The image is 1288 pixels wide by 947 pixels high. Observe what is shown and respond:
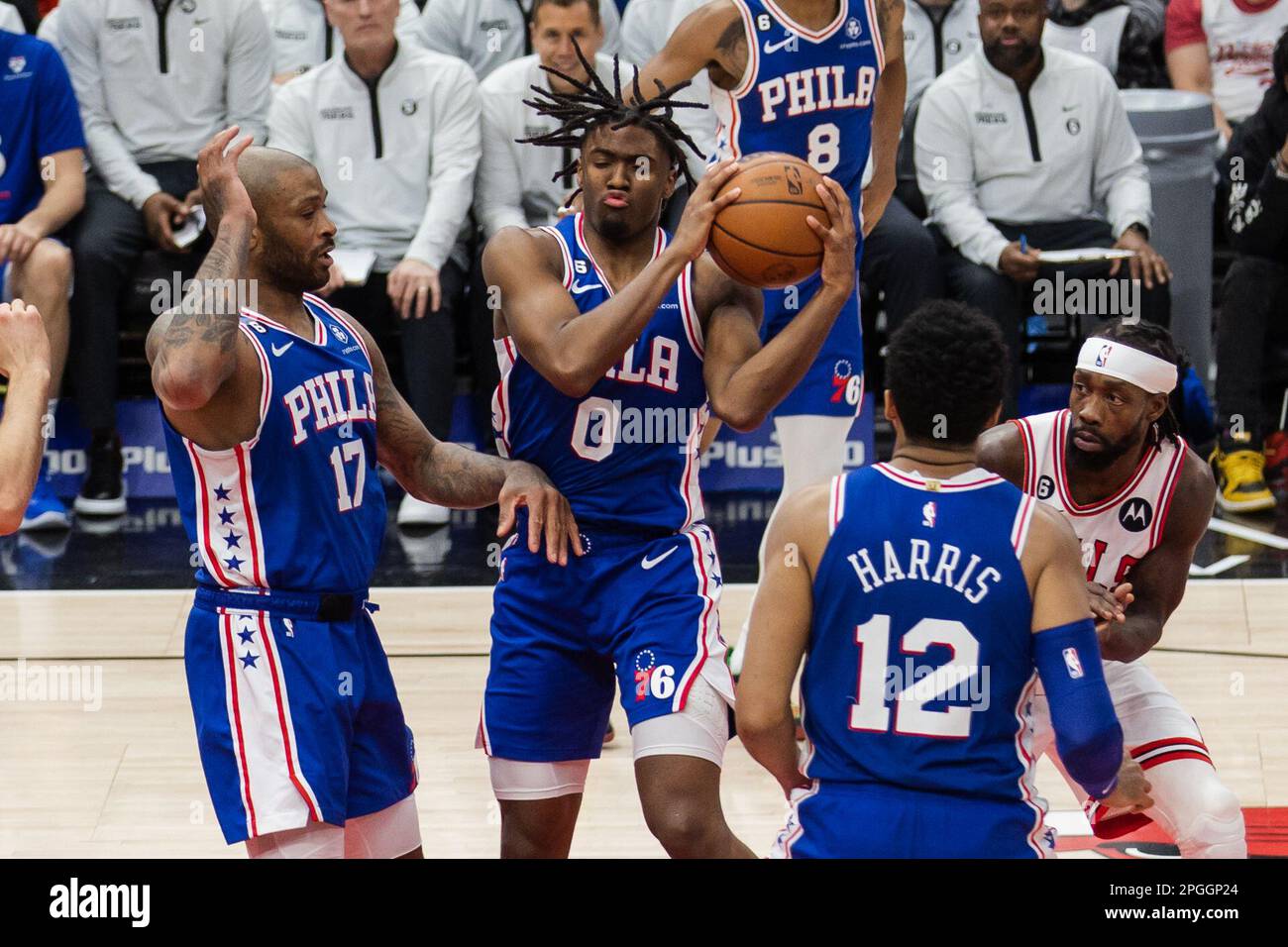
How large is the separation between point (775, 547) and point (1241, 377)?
5.53 m

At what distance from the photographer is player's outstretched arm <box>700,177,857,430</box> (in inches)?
151

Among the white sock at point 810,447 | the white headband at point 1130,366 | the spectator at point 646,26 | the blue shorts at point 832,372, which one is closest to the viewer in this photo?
the white headband at point 1130,366

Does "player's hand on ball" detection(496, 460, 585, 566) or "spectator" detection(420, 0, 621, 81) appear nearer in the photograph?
"player's hand on ball" detection(496, 460, 585, 566)

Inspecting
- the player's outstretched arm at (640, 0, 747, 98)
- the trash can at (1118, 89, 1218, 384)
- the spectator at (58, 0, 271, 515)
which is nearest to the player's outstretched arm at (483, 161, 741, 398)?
the player's outstretched arm at (640, 0, 747, 98)

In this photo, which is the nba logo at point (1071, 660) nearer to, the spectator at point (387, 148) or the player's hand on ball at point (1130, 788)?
the player's hand on ball at point (1130, 788)

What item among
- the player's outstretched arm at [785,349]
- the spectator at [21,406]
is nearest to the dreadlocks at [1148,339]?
the player's outstretched arm at [785,349]

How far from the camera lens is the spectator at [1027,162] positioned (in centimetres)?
805

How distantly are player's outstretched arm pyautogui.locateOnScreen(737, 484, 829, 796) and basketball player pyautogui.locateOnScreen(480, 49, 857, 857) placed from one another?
67 centimetres

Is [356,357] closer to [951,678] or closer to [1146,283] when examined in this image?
[951,678]

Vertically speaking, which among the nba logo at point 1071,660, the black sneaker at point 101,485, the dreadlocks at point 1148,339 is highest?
the dreadlocks at point 1148,339

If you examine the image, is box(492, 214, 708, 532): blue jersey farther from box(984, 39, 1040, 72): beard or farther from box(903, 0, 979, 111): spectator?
box(903, 0, 979, 111): spectator

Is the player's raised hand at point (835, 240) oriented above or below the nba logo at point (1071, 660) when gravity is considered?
above

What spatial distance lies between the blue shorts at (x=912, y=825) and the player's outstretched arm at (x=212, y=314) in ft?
4.63

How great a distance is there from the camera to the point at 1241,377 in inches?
320
